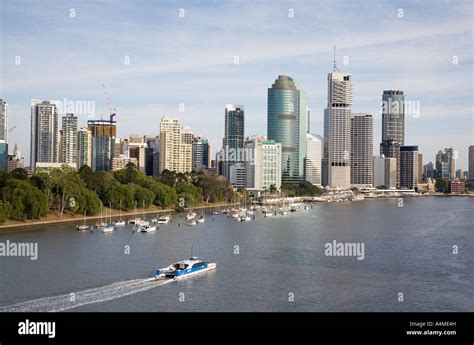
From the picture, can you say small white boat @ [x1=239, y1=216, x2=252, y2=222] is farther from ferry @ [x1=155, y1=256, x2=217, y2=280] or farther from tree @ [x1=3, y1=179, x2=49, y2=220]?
ferry @ [x1=155, y1=256, x2=217, y2=280]

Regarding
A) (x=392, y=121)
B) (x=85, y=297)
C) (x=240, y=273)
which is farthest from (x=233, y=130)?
(x=85, y=297)

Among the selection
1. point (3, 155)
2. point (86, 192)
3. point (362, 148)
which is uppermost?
point (362, 148)

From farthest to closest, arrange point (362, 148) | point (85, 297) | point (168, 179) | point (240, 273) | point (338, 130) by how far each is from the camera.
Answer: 1. point (362, 148)
2. point (338, 130)
3. point (168, 179)
4. point (240, 273)
5. point (85, 297)

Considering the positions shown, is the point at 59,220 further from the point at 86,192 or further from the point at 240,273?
the point at 240,273
